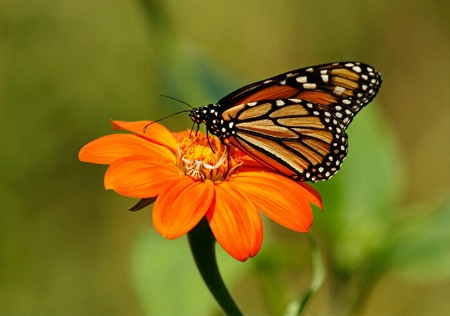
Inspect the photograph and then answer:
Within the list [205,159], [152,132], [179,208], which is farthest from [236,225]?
[152,132]

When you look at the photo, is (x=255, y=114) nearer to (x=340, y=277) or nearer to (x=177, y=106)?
(x=177, y=106)

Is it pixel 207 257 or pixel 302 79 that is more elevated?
pixel 302 79

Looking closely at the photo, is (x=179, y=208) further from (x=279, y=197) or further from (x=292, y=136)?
(x=292, y=136)

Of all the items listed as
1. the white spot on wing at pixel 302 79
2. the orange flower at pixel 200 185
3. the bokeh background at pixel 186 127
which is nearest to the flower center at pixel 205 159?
the orange flower at pixel 200 185

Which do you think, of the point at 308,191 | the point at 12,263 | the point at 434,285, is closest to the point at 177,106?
the point at 308,191

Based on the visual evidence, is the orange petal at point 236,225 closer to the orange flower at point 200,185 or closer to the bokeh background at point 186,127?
the orange flower at point 200,185

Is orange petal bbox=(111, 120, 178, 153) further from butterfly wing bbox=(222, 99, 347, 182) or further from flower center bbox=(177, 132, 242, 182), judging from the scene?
butterfly wing bbox=(222, 99, 347, 182)
